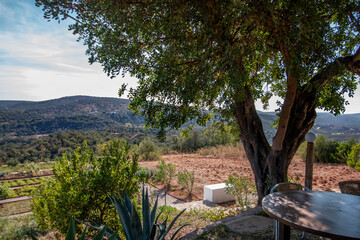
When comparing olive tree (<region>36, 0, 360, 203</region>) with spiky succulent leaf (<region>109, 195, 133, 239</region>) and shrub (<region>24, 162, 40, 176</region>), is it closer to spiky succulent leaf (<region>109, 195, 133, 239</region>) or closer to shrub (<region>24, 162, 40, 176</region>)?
spiky succulent leaf (<region>109, 195, 133, 239</region>)

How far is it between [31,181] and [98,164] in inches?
426

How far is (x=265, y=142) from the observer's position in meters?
5.18

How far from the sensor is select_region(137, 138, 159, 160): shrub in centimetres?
1538

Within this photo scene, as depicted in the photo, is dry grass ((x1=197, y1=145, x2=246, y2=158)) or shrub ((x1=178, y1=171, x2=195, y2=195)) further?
dry grass ((x1=197, y1=145, x2=246, y2=158))

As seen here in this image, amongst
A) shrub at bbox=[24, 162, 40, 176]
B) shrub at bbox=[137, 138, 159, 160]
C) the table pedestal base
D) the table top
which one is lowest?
shrub at bbox=[24, 162, 40, 176]

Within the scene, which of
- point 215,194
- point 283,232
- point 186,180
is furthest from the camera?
point 186,180

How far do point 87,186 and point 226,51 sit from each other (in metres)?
2.68

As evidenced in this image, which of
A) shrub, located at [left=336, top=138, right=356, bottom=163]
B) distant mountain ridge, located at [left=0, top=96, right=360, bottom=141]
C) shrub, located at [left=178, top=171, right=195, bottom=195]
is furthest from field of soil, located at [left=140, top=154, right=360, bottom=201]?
distant mountain ridge, located at [left=0, top=96, right=360, bottom=141]

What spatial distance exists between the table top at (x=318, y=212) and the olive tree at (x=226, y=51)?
168cm

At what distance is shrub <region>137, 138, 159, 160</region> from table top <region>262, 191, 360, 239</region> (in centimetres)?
1308

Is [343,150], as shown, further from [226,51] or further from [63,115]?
[63,115]

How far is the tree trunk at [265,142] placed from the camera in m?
4.67

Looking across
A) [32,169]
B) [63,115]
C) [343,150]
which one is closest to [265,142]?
[343,150]

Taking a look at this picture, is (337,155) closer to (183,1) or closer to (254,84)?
(254,84)
